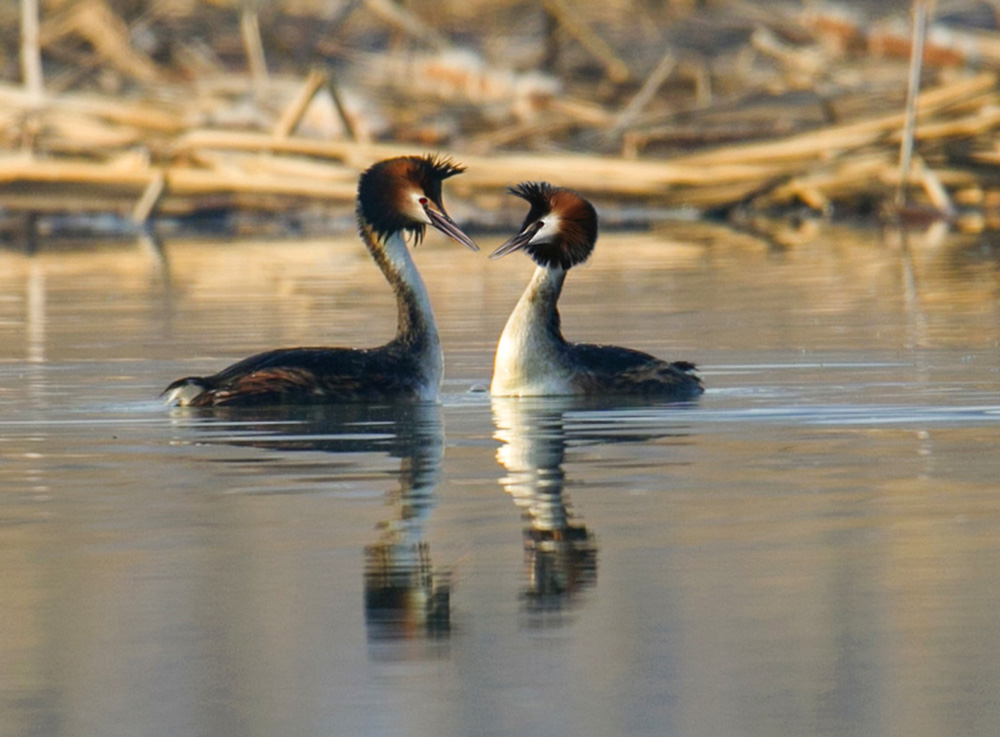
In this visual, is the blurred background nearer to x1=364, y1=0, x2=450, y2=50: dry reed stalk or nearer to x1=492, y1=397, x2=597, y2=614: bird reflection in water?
x1=364, y1=0, x2=450, y2=50: dry reed stalk

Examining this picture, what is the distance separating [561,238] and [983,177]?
1356 centimetres

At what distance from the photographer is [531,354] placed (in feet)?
36.1

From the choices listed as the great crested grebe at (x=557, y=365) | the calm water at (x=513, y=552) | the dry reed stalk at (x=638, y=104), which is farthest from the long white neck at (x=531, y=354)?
the dry reed stalk at (x=638, y=104)

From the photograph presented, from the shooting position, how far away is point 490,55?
33875 millimetres

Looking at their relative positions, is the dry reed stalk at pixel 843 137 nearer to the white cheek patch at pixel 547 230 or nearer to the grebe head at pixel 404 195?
the white cheek patch at pixel 547 230

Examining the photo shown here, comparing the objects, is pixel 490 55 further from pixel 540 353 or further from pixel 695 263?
pixel 540 353

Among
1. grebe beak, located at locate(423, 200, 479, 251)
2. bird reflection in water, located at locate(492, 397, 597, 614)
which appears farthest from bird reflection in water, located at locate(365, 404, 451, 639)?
grebe beak, located at locate(423, 200, 479, 251)

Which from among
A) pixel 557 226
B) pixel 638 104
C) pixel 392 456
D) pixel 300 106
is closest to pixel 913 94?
pixel 638 104

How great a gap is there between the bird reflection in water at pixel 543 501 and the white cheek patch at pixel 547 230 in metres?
1.14

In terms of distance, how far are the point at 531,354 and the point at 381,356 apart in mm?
753

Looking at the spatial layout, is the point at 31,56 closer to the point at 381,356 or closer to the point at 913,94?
the point at 913,94

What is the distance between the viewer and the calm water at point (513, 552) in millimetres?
5031

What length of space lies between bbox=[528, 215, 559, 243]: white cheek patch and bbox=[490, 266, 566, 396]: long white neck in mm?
435

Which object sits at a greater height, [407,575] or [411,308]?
[411,308]
